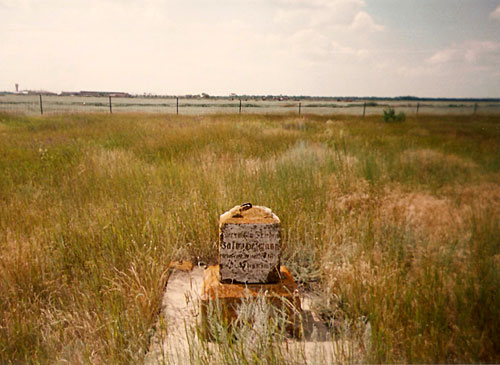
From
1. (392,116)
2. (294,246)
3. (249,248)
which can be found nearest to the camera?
(249,248)

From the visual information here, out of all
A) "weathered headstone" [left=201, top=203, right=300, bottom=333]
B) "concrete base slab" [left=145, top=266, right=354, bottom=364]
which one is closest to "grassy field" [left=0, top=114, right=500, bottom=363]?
"concrete base slab" [left=145, top=266, right=354, bottom=364]

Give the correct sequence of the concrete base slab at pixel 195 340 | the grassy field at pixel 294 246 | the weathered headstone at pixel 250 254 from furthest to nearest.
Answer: the weathered headstone at pixel 250 254
the grassy field at pixel 294 246
the concrete base slab at pixel 195 340

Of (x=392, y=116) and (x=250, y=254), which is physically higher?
(x=392, y=116)

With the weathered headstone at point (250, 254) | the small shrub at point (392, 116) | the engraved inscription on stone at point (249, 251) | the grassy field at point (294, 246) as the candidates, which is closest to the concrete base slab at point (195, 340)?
the grassy field at point (294, 246)

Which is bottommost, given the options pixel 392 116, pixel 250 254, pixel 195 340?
pixel 195 340

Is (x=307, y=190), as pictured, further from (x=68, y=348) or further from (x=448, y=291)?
(x=68, y=348)

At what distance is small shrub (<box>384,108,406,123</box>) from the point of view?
18594mm

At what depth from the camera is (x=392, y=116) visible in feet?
61.9

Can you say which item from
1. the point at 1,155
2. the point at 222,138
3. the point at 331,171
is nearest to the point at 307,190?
the point at 331,171

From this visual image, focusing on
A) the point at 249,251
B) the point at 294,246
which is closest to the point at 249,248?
the point at 249,251

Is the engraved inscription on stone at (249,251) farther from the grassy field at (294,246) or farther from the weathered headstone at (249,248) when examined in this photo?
the grassy field at (294,246)

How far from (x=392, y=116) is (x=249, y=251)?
62.6 ft

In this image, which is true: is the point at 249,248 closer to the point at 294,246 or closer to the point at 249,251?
the point at 249,251

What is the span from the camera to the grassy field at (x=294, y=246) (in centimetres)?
209
